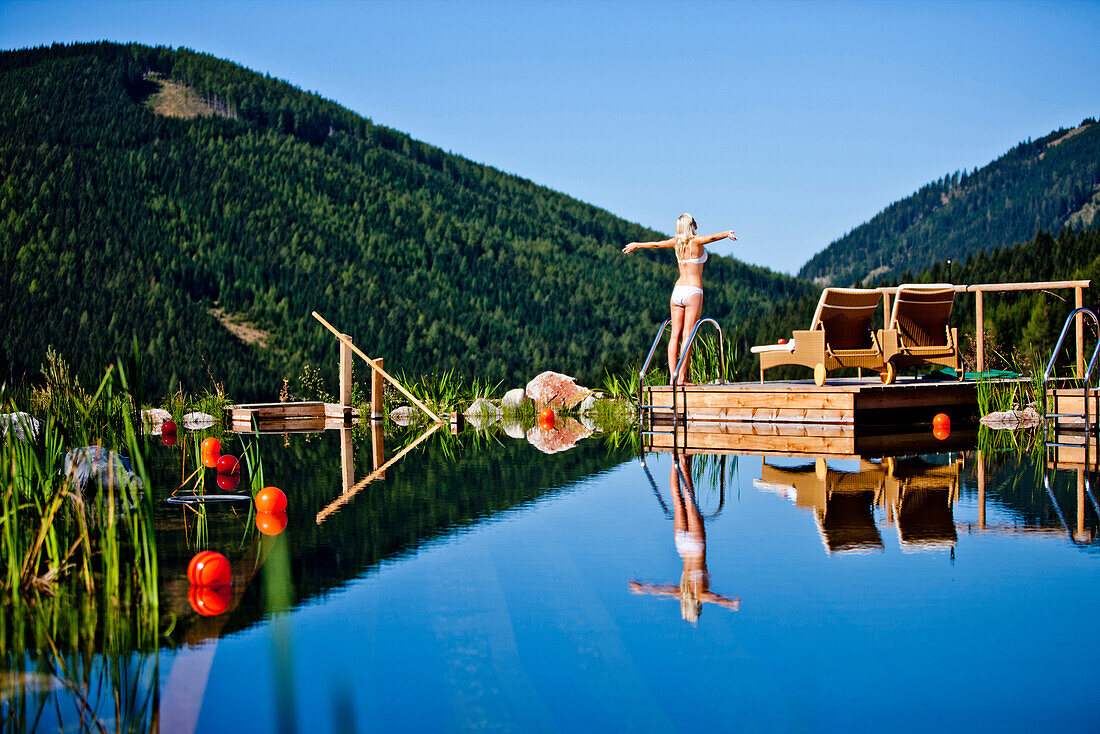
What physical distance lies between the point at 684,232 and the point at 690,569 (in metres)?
7.31

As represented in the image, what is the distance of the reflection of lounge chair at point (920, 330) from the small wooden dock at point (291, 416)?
7.77m

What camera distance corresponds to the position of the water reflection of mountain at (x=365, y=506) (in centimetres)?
479

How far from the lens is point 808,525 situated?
19.1 feet

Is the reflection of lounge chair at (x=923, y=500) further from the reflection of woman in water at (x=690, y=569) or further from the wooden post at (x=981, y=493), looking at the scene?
the reflection of woman in water at (x=690, y=569)

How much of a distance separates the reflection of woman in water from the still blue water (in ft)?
0.06

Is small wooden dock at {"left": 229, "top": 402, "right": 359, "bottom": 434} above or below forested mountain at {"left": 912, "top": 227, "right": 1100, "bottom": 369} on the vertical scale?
below

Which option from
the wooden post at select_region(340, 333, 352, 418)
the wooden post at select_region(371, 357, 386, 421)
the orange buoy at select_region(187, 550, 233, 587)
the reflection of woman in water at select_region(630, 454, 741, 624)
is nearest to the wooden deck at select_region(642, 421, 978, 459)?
the reflection of woman in water at select_region(630, 454, 741, 624)

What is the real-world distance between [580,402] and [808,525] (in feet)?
39.0

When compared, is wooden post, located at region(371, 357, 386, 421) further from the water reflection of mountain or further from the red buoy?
the red buoy

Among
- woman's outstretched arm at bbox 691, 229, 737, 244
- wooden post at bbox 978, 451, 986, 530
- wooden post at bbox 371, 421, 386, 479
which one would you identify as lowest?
wooden post at bbox 978, 451, 986, 530

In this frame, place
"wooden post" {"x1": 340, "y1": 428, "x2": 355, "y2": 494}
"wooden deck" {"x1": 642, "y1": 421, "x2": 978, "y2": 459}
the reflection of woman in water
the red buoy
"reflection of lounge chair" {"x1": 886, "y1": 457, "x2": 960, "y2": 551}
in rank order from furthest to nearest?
"wooden deck" {"x1": 642, "y1": 421, "x2": 978, "y2": 459}
the red buoy
"wooden post" {"x1": 340, "y1": 428, "x2": 355, "y2": 494}
"reflection of lounge chair" {"x1": 886, "y1": 457, "x2": 960, "y2": 551}
the reflection of woman in water

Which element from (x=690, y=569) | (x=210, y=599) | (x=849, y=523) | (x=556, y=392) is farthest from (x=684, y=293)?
(x=210, y=599)

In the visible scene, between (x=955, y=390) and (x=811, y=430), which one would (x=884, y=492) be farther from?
(x=955, y=390)

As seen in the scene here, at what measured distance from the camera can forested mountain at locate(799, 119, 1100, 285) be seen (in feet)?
162
